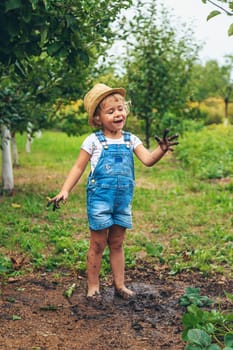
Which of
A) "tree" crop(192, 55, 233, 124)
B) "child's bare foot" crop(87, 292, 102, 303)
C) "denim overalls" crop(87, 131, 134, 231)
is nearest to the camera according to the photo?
"denim overalls" crop(87, 131, 134, 231)

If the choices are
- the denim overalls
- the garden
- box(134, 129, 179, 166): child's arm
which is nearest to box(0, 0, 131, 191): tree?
the denim overalls

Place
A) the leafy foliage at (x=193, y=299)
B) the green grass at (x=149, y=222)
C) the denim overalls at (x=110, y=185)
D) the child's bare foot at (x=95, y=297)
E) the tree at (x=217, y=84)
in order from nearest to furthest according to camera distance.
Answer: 1. the leafy foliage at (x=193, y=299)
2. the denim overalls at (x=110, y=185)
3. the child's bare foot at (x=95, y=297)
4. the green grass at (x=149, y=222)
5. the tree at (x=217, y=84)

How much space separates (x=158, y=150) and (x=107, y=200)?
507 mm

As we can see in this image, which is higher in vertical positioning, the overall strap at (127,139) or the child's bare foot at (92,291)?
the overall strap at (127,139)

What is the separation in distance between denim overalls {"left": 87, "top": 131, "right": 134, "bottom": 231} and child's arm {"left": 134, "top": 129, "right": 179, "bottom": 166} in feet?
0.27

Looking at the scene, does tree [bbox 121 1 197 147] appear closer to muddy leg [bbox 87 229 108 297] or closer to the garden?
the garden

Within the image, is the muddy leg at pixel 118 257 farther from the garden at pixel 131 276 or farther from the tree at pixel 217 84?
the tree at pixel 217 84

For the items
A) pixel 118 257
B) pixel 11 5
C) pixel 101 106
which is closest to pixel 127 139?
pixel 101 106

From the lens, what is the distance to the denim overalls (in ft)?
13.5

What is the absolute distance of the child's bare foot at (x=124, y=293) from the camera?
14.1 ft

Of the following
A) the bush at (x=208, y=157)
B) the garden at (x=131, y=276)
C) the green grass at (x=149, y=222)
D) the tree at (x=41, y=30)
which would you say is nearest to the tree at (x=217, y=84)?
the bush at (x=208, y=157)

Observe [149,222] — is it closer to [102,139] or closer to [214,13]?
[102,139]

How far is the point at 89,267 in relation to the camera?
4.34 metres

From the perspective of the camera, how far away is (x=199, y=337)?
9.95ft
